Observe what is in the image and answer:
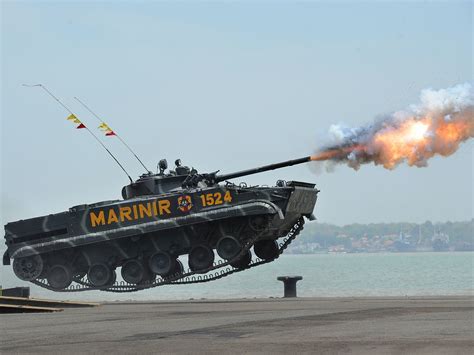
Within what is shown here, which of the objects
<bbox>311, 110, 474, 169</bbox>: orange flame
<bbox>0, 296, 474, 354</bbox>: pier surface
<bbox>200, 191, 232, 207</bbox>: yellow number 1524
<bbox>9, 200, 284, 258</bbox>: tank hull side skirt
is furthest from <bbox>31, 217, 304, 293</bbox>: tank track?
<bbox>0, 296, 474, 354</bbox>: pier surface

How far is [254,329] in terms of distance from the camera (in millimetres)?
22531

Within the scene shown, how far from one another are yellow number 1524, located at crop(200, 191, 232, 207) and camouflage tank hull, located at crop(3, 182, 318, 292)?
0.13 feet

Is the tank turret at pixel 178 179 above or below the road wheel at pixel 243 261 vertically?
above

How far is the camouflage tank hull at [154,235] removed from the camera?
41.5 m

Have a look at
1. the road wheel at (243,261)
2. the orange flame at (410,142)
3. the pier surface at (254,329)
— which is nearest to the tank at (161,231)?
the road wheel at (243,261)

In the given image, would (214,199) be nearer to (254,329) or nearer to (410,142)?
(410,142)

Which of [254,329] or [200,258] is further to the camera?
[200,258]

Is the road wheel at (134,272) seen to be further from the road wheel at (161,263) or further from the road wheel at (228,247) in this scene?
the road wheel at (228,247)

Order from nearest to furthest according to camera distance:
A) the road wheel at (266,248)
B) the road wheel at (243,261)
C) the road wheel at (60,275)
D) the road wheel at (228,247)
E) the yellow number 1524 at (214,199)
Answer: the yellow number 1524 at (214,199) → the road wheel at (228,247) → the road wheel at (60,275) → the road wheel at (243,261) → the road wheel at (266,248)

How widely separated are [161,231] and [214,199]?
287cm

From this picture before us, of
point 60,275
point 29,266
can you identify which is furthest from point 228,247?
point 29,266

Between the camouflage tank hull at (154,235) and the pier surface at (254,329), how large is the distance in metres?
9.73

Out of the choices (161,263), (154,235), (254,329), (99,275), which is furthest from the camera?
(99,275)

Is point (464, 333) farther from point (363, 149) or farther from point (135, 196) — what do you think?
point (135, 196)
